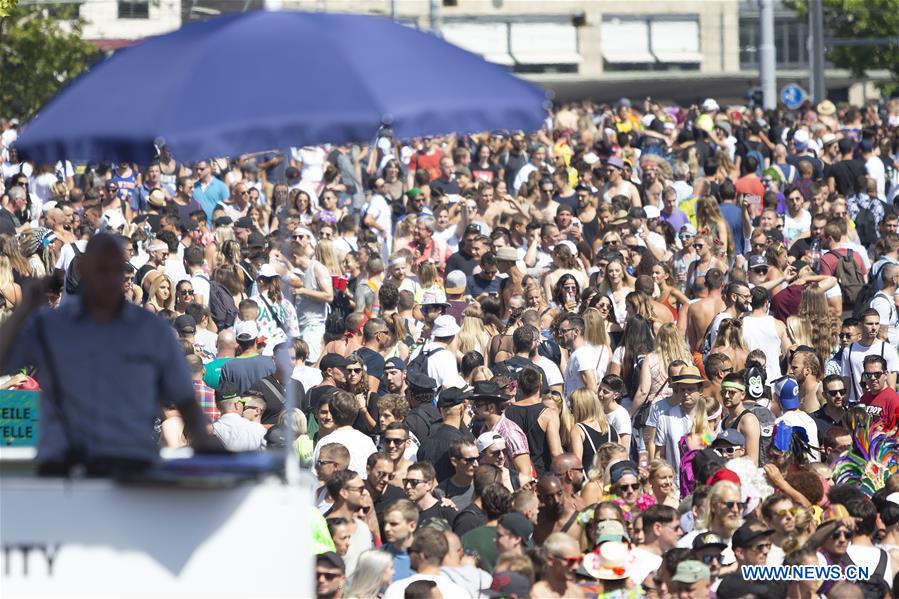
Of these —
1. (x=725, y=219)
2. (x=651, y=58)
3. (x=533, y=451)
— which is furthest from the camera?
(x=651, y=58)

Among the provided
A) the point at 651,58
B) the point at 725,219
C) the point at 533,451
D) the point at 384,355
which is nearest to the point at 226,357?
the point at 384,355

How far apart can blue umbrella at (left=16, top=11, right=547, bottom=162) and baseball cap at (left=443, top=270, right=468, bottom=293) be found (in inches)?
361

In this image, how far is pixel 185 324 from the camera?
13523mm

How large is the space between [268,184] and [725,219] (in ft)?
22.2

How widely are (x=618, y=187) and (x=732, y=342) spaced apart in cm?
654

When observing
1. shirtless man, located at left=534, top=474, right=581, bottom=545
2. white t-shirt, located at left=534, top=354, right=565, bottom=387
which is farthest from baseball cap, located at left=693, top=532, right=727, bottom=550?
white t-shirt, located at left=534, top=354, right=565, bottom=387

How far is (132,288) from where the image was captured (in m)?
15.2

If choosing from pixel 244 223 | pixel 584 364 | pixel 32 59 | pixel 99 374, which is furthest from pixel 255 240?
pixel 32 59

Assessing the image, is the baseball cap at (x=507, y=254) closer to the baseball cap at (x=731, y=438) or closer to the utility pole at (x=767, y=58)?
the baseball cap at (x=731, y=438)

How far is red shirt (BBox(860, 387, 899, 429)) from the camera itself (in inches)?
488

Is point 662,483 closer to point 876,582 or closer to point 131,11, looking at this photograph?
point 876,582

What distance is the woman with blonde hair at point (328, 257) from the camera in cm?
1642

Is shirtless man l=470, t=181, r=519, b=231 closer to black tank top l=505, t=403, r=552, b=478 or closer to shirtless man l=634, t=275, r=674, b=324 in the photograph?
shirtless man l=634, t=275, r=674, b=324

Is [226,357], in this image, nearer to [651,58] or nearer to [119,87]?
[119,87]
